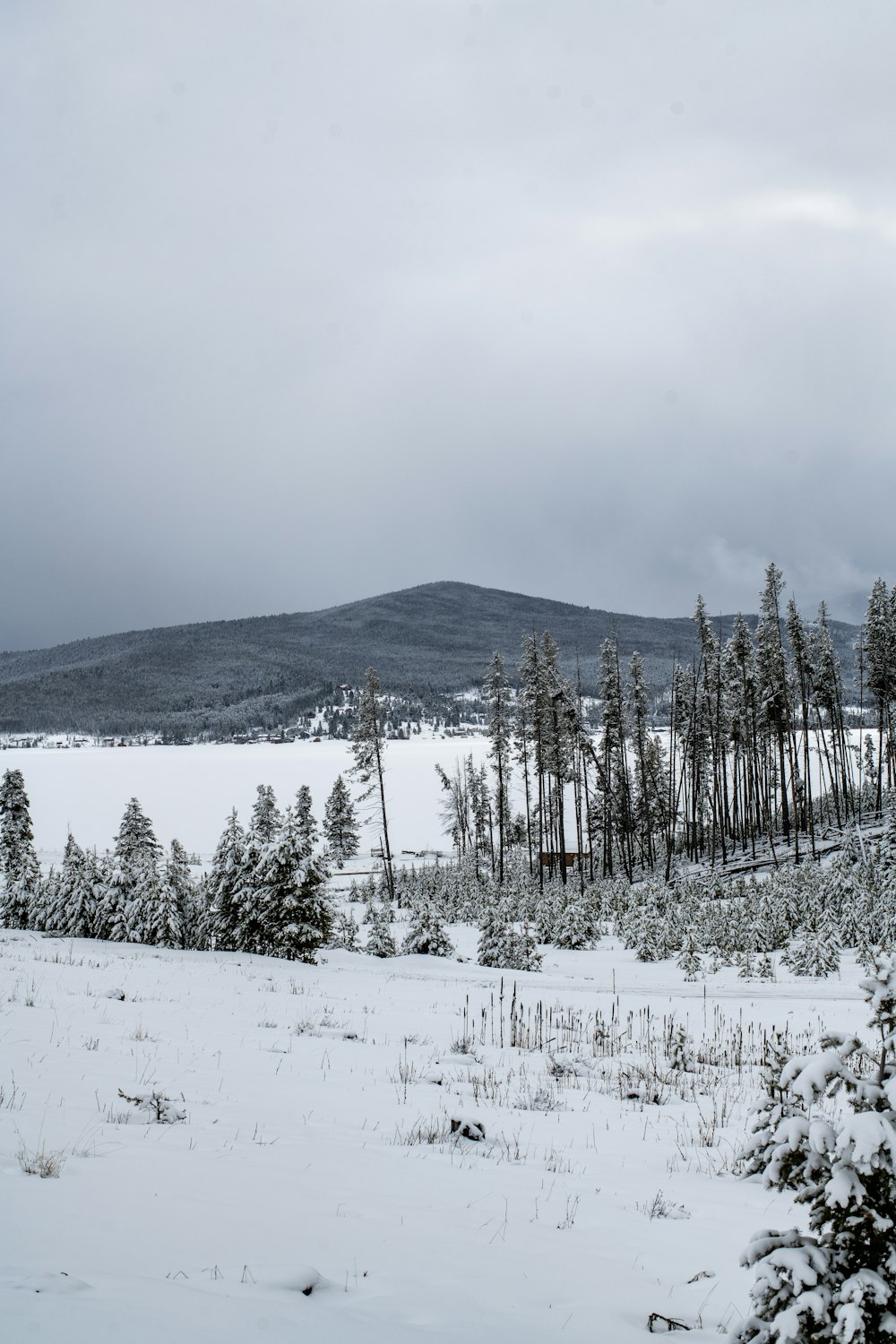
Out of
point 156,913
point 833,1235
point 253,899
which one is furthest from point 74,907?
point 833,1235

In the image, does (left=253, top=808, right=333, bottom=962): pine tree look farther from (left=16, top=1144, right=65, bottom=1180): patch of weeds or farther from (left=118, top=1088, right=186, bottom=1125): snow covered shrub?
(left=16, top=1144, right=65, bottom=1180): patch of weeds

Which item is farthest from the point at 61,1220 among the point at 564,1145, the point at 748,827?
the point at 748,827

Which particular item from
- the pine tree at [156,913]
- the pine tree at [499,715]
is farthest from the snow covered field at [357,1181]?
the pine tree at [499,715]

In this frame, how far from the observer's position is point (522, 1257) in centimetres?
357

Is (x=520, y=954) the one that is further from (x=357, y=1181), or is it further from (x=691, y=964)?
(x=357, y=1181)

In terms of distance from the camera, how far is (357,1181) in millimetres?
4414

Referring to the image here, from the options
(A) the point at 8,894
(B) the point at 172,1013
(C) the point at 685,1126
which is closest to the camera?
(C) the point at 685,1126

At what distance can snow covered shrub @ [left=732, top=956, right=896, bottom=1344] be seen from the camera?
2.33m

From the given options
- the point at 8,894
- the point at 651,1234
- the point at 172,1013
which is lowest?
the point at 8,894

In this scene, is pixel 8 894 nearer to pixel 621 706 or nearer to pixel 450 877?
pixel 450 877

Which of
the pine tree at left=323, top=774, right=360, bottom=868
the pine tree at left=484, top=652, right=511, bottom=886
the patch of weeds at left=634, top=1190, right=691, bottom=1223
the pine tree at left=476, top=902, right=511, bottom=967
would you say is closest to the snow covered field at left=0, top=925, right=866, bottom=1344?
the patch of weeds at left=634, top=1190, right=691, bottom=1223

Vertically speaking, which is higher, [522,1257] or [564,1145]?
[522,1257]

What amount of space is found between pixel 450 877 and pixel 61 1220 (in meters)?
45.4

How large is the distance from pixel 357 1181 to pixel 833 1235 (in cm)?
290
